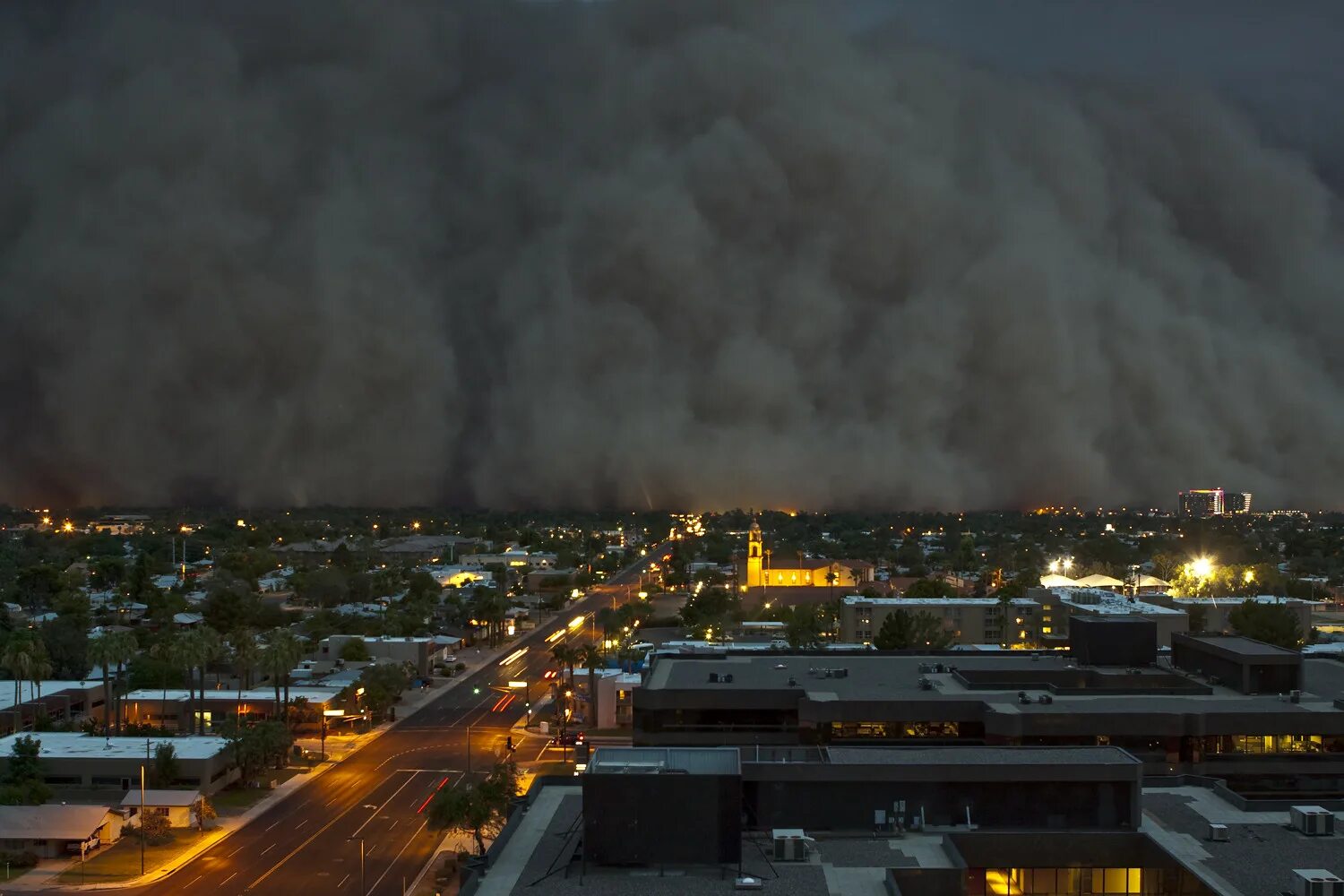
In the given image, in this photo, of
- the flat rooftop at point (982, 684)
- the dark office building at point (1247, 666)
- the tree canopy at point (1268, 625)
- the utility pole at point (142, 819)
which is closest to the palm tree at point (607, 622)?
the flat rooftop at point (982, 684)

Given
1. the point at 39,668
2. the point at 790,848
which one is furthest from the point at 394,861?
the point at 39,668

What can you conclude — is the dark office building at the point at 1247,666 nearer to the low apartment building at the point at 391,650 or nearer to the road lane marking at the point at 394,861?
the road lane marking at the point at 394,861

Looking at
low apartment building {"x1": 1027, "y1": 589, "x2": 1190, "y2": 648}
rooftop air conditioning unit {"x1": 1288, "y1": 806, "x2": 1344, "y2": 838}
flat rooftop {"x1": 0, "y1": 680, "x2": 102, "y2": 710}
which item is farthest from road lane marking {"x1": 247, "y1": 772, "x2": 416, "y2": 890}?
low apartment building {"x1": 1027, "y1": 589, "x2": 1190, "y2": 648}

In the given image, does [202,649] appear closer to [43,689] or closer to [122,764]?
[122,764]

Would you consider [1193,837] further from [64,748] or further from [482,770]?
[64,748]

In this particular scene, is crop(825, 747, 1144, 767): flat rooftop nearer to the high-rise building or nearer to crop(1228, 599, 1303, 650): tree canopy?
crop(1228, 599, 1303, 650): tree canopy

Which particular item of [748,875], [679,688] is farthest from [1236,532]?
[748,875]
